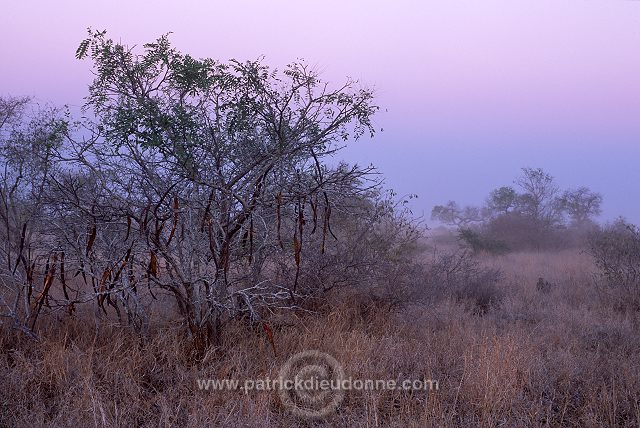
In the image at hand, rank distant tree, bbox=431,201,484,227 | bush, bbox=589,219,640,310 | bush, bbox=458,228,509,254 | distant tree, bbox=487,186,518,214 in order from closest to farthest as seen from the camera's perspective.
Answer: bush, bbox=589,219,640,310 → bush, bbox=458,228,509,254 → distant tree, bbox=487,186,518,214 → distant tree, bbox=431,201,484,227

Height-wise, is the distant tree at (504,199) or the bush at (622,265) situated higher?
the distant tree at (504,199)

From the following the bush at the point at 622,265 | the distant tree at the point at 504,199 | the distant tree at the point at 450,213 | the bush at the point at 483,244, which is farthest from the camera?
the distant tree at the point at 450,213

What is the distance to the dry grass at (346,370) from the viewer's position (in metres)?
4.42

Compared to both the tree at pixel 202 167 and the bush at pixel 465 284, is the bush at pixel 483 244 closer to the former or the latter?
the bush at pixel 465 284

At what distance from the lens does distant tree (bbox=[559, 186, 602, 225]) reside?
119ft

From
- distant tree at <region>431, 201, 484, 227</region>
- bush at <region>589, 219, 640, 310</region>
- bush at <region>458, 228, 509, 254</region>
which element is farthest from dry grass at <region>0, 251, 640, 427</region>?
distant tree at <region>431, 201, 484, 227</region>

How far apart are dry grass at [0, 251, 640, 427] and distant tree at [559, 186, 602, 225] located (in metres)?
31.1

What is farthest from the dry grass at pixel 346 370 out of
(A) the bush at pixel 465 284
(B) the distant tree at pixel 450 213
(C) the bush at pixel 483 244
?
(B) the distant tree at pixel 450 213

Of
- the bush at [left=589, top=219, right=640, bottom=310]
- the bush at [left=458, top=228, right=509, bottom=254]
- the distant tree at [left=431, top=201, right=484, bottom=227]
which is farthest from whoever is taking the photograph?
the distant tree at [left=431, top=201, right=484, bottom=227]
